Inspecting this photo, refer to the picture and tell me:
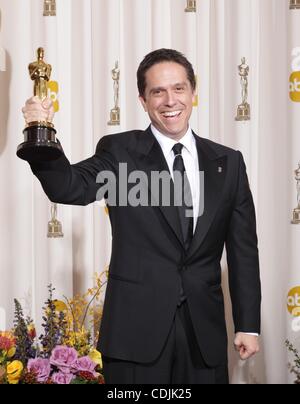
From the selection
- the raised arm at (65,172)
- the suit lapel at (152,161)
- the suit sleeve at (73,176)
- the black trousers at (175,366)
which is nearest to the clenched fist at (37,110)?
the raised arm at (65,172)

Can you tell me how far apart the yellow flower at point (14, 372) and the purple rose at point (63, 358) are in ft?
0.33

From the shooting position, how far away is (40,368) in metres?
1.86

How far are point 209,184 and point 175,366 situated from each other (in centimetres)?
44

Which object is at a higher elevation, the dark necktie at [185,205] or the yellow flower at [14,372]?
the dark necktie at [185,205]

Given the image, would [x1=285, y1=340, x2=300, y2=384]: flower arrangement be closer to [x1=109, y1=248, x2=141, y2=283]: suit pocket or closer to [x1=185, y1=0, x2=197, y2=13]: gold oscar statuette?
[x1=109, y1=248, x2=141, y2=283]: suit pocket

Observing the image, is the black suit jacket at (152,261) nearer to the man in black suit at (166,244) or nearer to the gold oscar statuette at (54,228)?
the man in black suit at (166,244)

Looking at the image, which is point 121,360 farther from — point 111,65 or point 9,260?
point 111,65

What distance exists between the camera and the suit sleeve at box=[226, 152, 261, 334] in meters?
1.57

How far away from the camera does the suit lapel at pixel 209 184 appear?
4.73ft

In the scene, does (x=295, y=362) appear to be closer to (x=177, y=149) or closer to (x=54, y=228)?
(x=54, y=228)

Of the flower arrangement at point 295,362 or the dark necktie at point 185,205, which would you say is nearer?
the dark necktie at point 185,205

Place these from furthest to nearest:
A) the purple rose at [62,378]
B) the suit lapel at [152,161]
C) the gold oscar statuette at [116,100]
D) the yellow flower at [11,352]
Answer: the gold oscar statuette at [116,100]
the yellow flower at [11,352]
the purple rose at [62,378]
the suit lapel at [152,161]

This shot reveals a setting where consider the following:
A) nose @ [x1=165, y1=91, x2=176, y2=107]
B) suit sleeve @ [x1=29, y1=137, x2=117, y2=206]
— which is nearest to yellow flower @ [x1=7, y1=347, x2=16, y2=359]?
suit sleeve @ [x1=29, y1=137, x2=117, y2=206]
